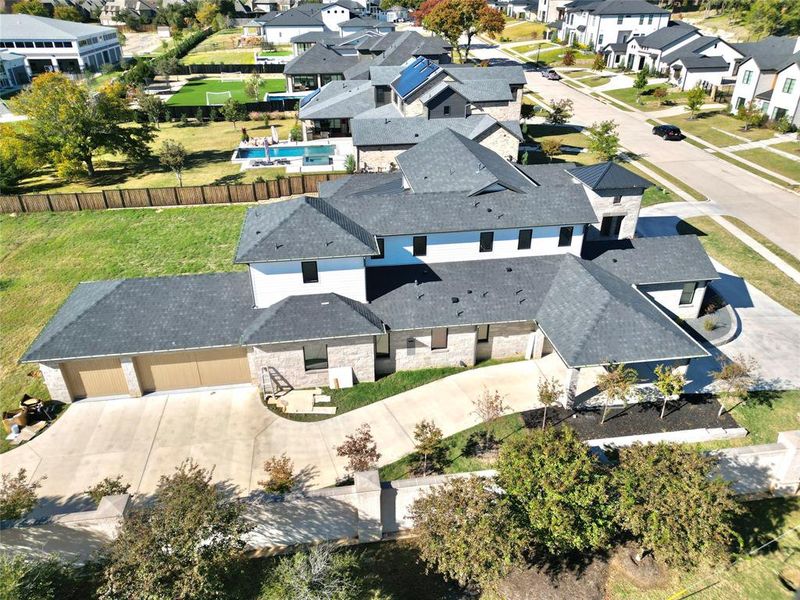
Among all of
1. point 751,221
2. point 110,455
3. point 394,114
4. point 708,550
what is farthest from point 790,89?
point 110,455

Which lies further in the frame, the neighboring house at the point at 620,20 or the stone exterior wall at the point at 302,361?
the neighboring house at the point at 620,20

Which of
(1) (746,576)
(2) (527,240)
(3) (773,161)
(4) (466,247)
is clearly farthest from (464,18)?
(1) (746,576)

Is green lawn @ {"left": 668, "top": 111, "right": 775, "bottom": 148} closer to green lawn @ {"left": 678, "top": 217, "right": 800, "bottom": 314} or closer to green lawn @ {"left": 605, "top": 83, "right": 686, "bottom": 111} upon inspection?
green lawn @ {"left": 605, "top": 83, "right": 686, "bottom": 111}

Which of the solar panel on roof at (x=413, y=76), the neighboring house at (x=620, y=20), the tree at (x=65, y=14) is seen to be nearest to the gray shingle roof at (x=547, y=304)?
the solar panel on roof at (x=413, y=76)

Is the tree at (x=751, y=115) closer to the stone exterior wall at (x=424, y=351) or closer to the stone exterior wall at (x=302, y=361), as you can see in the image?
the stone exterior wall at (x=424, y=351)

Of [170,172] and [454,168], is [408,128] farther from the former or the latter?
[170,172]

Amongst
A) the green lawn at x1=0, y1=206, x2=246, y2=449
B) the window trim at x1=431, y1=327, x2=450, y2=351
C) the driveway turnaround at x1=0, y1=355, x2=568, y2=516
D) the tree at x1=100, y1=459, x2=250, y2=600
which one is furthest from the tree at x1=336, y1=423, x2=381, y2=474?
the green lawn at x1=0, y1=206, x2=246, y2=449
